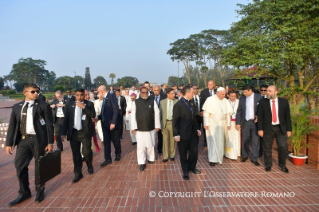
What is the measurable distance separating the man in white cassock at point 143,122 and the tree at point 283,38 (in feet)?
17.7

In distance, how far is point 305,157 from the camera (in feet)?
15.3

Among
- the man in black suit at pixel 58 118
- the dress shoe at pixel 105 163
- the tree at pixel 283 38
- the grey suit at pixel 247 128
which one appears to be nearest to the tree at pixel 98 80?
the tree at pixel 283 38

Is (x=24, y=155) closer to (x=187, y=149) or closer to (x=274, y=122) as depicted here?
(x=187, y=149)

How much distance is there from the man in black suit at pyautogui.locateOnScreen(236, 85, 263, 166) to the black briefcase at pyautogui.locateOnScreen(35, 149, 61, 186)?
4.23 m

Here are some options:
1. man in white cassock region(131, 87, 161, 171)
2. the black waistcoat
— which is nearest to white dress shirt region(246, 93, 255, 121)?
man in white cassock region(131, 87, 161, 171)

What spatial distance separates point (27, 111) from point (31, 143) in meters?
0.54

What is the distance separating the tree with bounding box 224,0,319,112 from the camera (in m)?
7.07

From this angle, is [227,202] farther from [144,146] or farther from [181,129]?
[144,146]

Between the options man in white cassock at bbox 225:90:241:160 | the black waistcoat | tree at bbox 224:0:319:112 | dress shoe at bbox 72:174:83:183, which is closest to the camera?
dress shoe at bbox 72:174:83:183

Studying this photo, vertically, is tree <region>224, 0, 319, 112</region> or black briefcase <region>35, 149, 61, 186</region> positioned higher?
tree <region>224, 0, 319, 112</region>

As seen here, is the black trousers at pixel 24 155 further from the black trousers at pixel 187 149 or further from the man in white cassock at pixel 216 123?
the man in white cassock at pixel 216 123

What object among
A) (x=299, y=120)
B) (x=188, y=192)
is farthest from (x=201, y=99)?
(x=188, y=192)

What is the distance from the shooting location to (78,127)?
4.18 meters

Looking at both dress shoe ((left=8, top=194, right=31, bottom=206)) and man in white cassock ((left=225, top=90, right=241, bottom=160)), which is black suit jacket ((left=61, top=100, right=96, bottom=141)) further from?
man in white cassock ((left=225, top=90, right=241, bottom=160))
